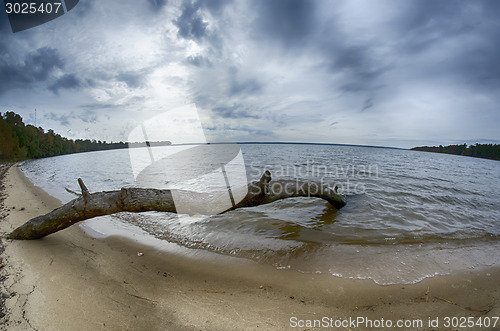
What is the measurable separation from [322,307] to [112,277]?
3.47m

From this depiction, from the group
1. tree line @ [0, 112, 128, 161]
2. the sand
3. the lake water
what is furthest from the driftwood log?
tree line @ [0, 112, 128, 161]

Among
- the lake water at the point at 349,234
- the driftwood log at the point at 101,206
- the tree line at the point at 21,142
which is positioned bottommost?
the lake water at the point at 349,234

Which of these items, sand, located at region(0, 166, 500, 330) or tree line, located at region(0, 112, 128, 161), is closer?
sand, located at region(0, 166, 500, 330)

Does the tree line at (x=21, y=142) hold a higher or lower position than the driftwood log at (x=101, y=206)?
higher

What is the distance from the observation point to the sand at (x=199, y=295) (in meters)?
2.42

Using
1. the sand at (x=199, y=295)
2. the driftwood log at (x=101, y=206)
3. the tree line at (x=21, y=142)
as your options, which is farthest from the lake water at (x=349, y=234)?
the tree line at (x=21, y=142)

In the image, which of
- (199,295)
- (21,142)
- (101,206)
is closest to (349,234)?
(199,295)

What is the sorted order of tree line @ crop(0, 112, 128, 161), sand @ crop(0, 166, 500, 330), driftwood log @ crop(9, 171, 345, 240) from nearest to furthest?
1. sand @ crop(0, 166, 500, 330)
2. driftwood log @ crop(9, 171, 345, 240)
3. tree line @ crop(0, 112, 128, 161)

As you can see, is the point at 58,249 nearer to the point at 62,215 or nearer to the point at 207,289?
the point at 62,215

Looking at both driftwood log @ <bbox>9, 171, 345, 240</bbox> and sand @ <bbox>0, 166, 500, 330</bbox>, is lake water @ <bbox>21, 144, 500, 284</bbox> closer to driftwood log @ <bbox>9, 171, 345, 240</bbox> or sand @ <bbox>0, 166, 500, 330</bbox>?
sand @ <bbox>0, 166, 500, 330</bbox>

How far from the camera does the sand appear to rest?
7.95 ft

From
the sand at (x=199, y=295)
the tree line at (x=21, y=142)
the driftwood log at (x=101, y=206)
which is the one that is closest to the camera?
the sand at (x=199, y=295)

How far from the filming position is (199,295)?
3.01m

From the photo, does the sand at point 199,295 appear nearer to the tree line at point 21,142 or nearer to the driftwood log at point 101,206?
the driftwood log at point 101,206
